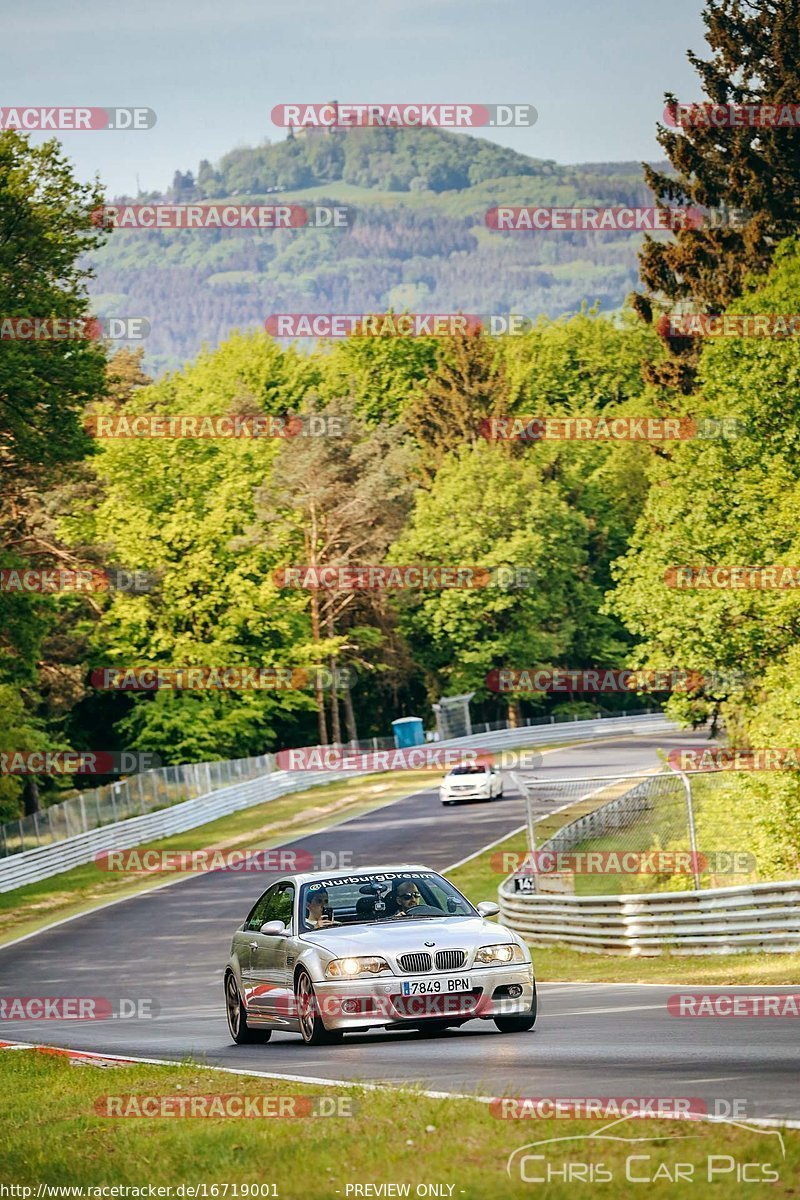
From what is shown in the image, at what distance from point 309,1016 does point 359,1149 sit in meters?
5.74

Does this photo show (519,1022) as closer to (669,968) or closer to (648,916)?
(669,968)

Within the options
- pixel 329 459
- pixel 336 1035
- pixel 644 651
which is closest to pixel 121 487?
pixel 329 459

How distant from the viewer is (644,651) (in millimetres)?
43125

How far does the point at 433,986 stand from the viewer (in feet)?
42.9

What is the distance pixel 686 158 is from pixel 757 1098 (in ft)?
165

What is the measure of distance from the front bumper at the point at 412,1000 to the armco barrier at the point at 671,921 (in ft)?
27.6

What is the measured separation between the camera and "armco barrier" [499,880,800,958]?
2136 cm

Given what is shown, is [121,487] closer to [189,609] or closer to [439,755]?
[189,609]

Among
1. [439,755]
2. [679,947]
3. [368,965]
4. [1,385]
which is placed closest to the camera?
[368,965]

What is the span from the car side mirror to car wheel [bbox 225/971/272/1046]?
110cm
